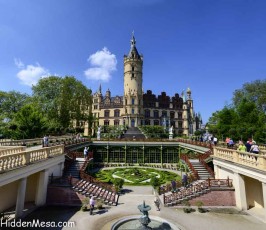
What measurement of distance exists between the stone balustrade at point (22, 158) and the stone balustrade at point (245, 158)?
51.7 ft

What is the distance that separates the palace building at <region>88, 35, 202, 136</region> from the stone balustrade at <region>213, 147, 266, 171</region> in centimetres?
5409

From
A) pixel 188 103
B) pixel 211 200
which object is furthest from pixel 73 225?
pixel 188 103

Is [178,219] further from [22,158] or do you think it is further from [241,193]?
[22,158]

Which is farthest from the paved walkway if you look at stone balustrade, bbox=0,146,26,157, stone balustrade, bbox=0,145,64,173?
stone balustrade, bbox=0,146,26,157

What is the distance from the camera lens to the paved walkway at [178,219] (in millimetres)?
12473

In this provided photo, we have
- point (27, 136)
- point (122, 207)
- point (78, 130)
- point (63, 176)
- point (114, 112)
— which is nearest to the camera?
point (122, 207)

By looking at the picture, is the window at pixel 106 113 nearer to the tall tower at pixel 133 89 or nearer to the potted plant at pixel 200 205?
the tall tower at pixel 133 89

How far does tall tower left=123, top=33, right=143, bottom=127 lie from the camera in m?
75.6

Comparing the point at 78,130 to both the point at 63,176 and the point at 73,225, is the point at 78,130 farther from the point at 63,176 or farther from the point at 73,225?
the point at 73,225

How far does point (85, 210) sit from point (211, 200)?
35.5 feet

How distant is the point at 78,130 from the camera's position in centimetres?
5919

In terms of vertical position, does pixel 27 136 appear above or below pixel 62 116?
below

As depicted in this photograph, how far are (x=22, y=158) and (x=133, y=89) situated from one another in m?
66.9

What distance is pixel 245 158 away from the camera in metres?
14.5
